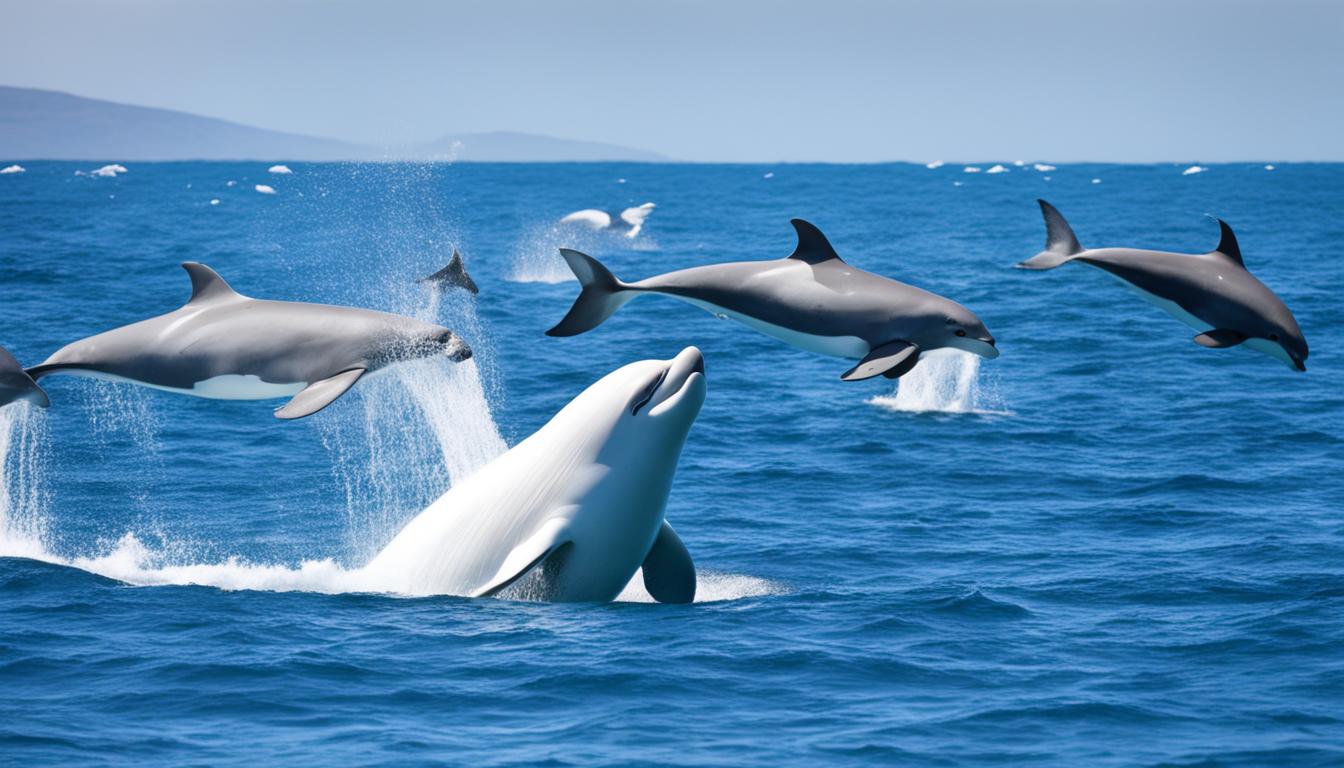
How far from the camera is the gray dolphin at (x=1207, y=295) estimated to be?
11.1m

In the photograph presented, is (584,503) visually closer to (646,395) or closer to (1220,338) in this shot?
(646,395)

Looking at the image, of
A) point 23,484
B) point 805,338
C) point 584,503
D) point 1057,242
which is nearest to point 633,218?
point 23,484

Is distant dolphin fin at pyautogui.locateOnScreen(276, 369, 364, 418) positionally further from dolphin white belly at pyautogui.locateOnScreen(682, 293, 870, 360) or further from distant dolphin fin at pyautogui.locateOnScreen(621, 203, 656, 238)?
distant dolphin fin at pyautogui.locateOnScreen(621, 203, 656, 238)

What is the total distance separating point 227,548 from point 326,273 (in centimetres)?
3787

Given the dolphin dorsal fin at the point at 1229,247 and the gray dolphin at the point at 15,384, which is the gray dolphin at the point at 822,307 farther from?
the gray dolphin at the point at 15,384

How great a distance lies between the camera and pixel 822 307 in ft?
38.2

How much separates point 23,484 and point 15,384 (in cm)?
1015

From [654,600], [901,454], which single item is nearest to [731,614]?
[654,600]

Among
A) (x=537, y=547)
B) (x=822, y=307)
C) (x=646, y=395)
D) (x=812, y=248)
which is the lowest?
(x=537, y=547)

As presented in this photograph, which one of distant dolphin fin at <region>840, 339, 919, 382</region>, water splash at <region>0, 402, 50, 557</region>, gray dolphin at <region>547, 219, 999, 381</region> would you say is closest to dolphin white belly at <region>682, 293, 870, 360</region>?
gray dolphin at <region>547, 219, 999, 381</region>

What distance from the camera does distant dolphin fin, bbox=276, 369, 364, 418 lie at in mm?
10383

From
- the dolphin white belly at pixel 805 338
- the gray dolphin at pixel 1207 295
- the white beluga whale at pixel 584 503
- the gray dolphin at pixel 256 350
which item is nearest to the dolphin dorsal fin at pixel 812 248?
the dolphin white belly at pixel 805 338

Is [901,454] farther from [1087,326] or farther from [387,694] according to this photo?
[1087,326]

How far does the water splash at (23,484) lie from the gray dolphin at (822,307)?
9.10 metres
